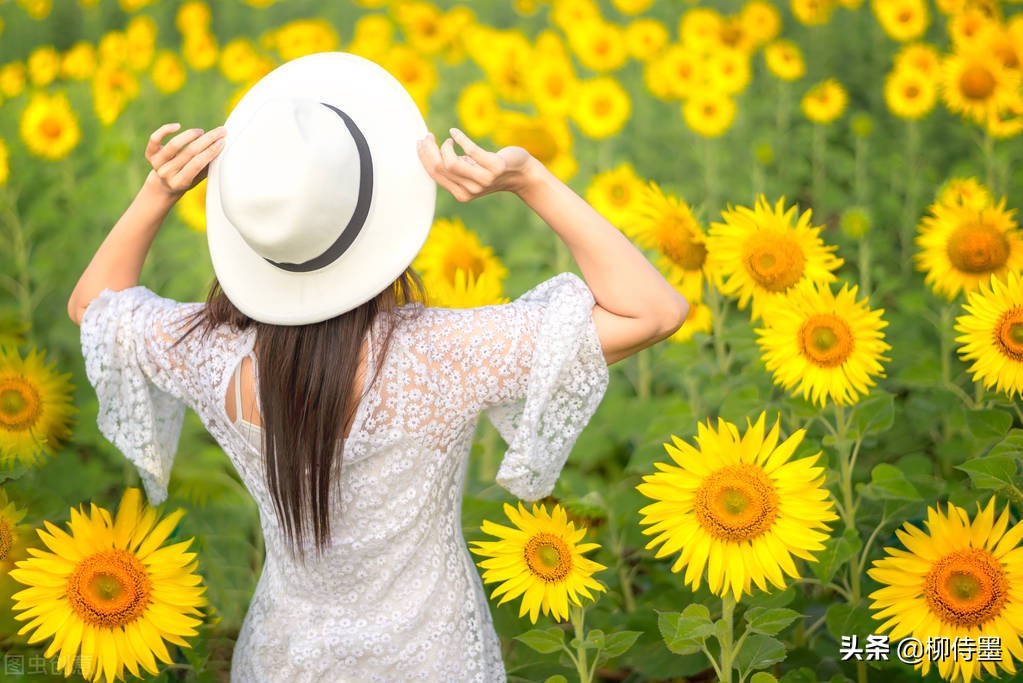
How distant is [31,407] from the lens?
1918 mm

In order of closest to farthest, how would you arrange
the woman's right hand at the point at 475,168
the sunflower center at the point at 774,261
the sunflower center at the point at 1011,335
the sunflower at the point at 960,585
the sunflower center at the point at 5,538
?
1. the woman's right hand at the point at 475,168
2. the sunflower at the point at 960,585
3. the sunflower center at the point at 5,538
4. the sunflower center at the point at 1011,335
5. the sunflower center at the point at 774,261

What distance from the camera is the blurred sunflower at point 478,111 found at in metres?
4.69

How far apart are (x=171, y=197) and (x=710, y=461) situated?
0.88 metres

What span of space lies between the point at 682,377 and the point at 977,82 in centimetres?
142

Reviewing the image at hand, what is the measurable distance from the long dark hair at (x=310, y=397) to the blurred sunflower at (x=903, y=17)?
13.1 feet

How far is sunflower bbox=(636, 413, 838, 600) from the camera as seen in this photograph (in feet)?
4.99

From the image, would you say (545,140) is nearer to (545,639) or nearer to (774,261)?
(774,261)

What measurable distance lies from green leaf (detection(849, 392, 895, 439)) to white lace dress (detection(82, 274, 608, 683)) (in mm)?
687

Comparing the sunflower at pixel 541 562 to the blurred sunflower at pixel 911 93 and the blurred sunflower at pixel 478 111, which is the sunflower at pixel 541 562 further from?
the blurred sunflower at pixel 911 93

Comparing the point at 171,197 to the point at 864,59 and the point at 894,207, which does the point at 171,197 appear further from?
the point at 864,59

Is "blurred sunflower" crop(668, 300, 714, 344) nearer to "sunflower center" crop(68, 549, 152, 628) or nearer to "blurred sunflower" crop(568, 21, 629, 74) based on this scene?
"sunflower center" crop(68, 549, 152, 628)

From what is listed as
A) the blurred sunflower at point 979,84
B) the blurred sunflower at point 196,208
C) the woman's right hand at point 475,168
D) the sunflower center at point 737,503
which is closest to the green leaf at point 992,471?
the sunflower center at point 737,503

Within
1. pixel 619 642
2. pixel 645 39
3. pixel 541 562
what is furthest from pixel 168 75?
pixel 619 642

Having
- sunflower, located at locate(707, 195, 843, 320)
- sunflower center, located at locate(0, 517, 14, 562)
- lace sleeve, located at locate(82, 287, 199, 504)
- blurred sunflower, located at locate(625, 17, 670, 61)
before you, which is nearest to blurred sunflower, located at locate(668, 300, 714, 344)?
sunflower, located at locate(707, 195, 843, 320)
